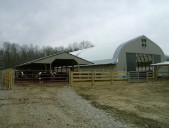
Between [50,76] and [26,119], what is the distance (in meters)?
14.4

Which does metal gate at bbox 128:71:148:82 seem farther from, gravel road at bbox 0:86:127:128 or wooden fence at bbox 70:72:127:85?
gravel road at bbox 0:86:127:128

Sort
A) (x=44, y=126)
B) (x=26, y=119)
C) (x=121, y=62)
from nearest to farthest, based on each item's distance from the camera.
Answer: (x=44, y=126) → (x=26, y=119) → (x=121, y=62)

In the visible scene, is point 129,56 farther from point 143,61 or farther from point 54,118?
point 54,118

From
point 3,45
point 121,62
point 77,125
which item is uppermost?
point 3,45

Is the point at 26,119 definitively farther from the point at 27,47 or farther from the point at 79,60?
the point at 27,47

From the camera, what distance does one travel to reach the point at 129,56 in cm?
3072

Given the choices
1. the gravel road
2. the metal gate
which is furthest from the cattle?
the gravel road

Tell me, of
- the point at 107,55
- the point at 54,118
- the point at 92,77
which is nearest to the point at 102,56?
the point at 107,55

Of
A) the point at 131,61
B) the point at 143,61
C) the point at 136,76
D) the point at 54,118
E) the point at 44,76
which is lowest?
the point at 54,118

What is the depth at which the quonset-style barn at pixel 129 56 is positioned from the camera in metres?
29.8

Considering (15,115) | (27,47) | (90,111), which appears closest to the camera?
(15,115)

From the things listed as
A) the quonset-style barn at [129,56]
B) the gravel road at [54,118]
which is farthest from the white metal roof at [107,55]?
the gravel road at [54,118]

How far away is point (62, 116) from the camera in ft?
27.1

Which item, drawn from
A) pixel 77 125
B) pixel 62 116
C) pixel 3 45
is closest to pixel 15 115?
pixel 62 116
